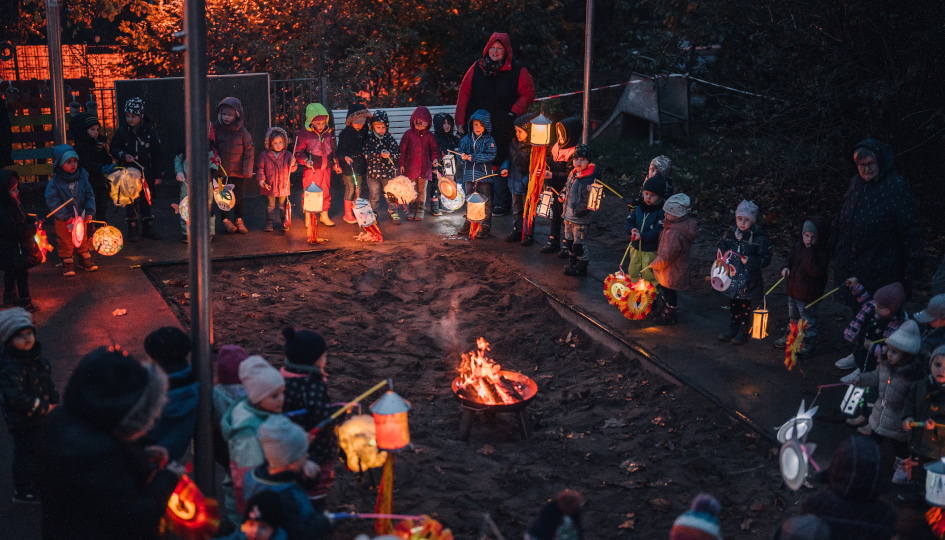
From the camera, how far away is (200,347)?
457 cm

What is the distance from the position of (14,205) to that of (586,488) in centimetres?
603

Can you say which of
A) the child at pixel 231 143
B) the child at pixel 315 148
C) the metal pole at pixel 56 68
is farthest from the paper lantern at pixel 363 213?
the metal pole at pixel 56 68

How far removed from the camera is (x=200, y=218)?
4.60 metres

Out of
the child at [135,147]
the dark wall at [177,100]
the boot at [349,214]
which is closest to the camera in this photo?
the child at [135,147]

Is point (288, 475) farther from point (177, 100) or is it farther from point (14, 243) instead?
point (177, 100)

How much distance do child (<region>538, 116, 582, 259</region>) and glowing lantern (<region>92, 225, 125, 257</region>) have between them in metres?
5.16

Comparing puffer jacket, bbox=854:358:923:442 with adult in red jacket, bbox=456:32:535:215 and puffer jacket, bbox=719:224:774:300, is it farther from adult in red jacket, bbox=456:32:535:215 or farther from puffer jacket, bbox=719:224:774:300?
adult in red jacket, bbox=456:32:535:215

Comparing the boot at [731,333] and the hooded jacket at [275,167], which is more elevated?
the hooded jacket at [275,167]

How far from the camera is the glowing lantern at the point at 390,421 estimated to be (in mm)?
4639

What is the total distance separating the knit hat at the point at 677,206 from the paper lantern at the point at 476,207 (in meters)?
3.44

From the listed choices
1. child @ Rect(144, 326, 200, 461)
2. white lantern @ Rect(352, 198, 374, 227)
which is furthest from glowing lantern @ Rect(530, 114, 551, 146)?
child @ Rect(144, 326, 200, 461)

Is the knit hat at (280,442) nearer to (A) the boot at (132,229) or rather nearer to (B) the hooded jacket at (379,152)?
(A) the boot at (132,229)

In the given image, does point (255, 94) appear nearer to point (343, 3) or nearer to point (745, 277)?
point (343, 3)

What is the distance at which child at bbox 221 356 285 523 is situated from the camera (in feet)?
13.5
